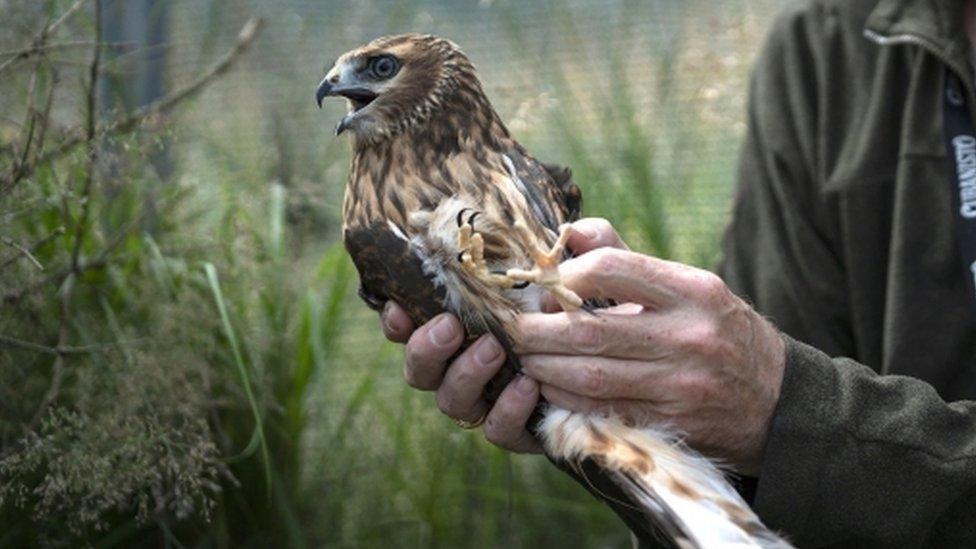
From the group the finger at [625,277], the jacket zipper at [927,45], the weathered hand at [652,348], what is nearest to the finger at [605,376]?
the weathered hand at [652,348]

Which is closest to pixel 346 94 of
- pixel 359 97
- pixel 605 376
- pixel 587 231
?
pixel 359 97

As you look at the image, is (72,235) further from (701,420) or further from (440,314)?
(701,420)

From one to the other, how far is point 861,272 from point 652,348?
1.12 meters

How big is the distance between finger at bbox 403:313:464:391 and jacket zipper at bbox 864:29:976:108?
1.36 meters

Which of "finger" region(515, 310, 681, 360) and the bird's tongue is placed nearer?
"finger" region(515, 310, 681, 360)

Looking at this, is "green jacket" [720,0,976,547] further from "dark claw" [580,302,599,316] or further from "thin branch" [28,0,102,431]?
"thin branch" [28,0,102,431]

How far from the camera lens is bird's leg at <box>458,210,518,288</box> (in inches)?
98.1

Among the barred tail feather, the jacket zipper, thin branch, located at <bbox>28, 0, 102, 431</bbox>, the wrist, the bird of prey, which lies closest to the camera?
the barred tail feather

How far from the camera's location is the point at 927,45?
3.28 metres

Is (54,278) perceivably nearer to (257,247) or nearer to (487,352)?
(257,247)

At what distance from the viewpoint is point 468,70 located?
9.52ft

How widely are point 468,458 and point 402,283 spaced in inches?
61.8

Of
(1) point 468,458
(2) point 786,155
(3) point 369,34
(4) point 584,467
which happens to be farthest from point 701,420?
(3) point 369,34

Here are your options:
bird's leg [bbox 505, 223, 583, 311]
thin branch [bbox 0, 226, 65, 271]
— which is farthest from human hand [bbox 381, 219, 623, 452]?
thin branch [bbox 0, 226, 65, 271]
